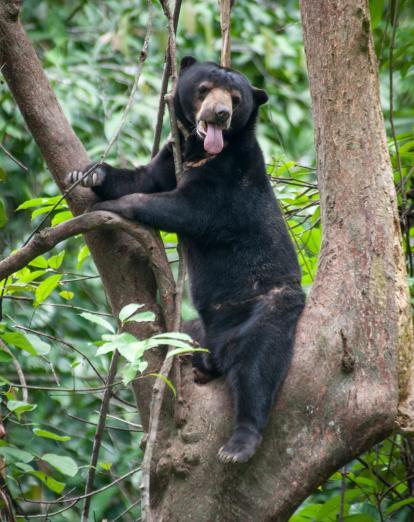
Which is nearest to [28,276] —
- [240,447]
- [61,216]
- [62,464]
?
[61,216]

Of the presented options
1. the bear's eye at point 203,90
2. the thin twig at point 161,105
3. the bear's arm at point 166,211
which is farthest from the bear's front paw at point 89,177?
the bear's eye at point 203,90

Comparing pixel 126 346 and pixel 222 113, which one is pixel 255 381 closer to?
pixel 126 346

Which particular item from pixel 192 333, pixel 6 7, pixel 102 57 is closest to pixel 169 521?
pixel 192 333

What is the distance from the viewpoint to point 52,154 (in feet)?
10.2

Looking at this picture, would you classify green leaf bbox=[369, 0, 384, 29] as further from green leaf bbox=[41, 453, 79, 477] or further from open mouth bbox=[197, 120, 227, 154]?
green leaf bbox=[41, 453, 79, 477]

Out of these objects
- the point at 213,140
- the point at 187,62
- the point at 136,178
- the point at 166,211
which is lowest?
the point at 166,211

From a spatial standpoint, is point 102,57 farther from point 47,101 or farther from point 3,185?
point 47,101

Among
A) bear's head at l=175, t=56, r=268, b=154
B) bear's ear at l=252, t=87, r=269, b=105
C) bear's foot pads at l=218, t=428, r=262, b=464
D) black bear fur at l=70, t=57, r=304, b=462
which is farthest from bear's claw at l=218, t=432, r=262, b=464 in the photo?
bear's ear at l=252, t=87, r=269, b=105

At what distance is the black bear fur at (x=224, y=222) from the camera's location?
3.20m

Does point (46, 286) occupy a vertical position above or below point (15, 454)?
above

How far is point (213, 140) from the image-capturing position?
11.9 ft

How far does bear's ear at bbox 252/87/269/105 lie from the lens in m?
4.05

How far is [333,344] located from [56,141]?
1296mm

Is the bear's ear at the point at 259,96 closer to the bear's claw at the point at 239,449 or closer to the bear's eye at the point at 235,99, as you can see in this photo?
the bear's eye at the point at 235,99
